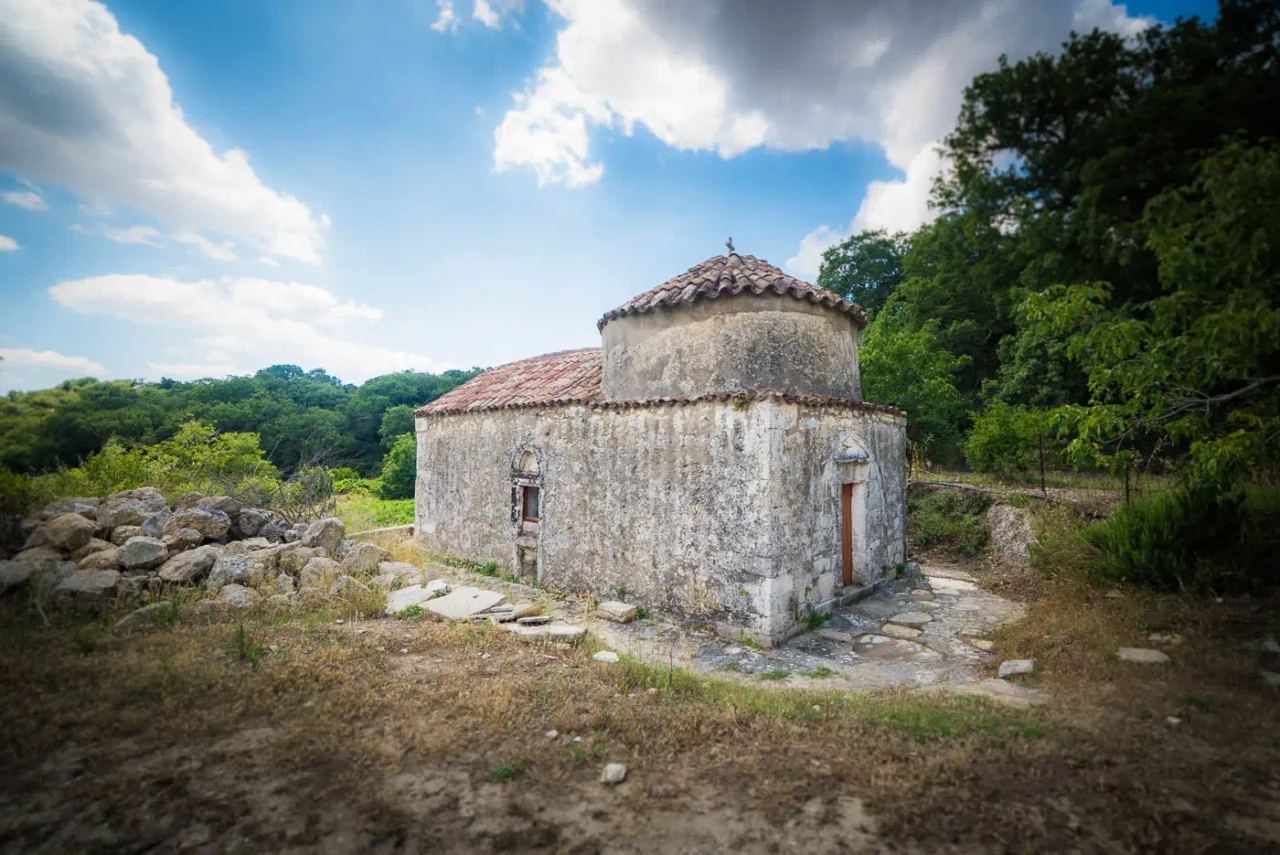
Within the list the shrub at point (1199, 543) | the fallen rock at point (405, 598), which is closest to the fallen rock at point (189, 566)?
the fallen rock at point (405, 598)

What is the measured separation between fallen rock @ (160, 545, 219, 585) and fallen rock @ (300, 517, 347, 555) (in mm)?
1286

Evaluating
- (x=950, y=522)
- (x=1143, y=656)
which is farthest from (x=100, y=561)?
(x=950, y=522)

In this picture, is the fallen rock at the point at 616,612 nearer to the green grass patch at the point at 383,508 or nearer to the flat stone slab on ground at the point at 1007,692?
the flat stone slab on ground at the point at 1007,692

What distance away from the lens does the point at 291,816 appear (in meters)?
2.87

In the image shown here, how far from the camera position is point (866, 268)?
27172 mm

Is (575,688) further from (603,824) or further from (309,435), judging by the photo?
(309,435)

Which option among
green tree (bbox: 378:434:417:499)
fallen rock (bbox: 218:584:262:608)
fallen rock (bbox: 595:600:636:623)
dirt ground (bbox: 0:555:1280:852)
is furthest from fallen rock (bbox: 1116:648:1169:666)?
green tree (bbox: 378:434:417:499)

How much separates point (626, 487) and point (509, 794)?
198 inches

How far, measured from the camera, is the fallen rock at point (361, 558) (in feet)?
27.2

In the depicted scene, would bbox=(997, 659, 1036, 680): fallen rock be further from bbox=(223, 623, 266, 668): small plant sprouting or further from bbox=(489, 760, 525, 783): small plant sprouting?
bbox=(223, 623, 266, 668): small plant sprouting

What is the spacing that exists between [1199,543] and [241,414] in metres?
33.8

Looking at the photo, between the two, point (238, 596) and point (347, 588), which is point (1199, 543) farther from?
point (238, 596)

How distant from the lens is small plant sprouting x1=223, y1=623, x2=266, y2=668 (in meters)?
4.91

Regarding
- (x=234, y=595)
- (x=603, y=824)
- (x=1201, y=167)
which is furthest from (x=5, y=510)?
(x=1201, y=167)
